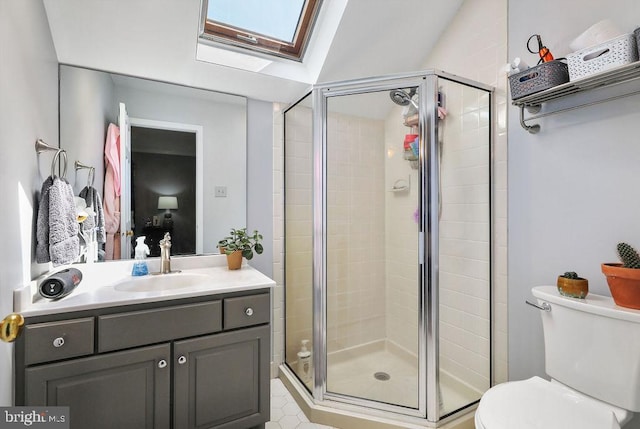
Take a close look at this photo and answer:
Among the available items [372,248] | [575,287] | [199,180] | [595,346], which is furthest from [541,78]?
[199,180]

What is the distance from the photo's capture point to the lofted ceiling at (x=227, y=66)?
1.45 m

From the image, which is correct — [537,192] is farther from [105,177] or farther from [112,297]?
[105,177]

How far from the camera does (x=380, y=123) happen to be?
7.06ft

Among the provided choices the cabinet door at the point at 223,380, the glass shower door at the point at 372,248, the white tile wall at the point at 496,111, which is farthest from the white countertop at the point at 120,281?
the white tile wall at the point at 496,111

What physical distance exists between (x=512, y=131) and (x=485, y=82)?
0.36 m

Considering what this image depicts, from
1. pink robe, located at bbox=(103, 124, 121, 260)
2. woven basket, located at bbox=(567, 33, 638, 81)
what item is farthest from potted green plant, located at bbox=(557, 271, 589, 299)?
pink robe, located at bbox=(103, 124, 121, 260)

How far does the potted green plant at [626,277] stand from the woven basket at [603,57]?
70cm

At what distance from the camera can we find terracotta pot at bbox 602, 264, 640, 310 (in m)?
1.14

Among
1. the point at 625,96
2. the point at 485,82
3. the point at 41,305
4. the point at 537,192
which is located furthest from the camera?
the point at 485,82

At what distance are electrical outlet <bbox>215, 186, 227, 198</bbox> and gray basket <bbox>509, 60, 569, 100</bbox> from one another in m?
1.74

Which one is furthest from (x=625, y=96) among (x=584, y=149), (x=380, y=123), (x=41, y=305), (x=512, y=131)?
(x=41, y=305)

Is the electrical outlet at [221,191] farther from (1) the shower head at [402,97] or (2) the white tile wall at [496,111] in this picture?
(2) the white tile wall at [496,111]

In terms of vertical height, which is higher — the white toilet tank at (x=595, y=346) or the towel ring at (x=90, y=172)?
the towel ring at (x=90, y=172)

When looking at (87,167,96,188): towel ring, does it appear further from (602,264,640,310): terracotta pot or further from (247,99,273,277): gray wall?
(602,264,640,310): terracotta pot
